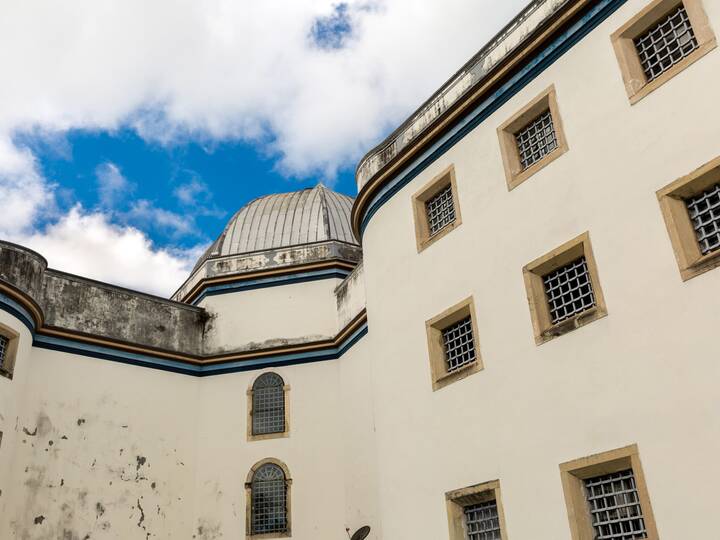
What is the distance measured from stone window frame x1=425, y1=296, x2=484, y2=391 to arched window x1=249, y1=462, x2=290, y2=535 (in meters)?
6.63

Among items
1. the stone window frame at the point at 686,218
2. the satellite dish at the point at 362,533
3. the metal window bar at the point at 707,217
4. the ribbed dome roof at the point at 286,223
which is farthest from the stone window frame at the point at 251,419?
the metal window bar at the point at 707,217

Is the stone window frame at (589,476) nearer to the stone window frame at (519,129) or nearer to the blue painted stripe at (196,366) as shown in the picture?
the stone window frame at (519,129)

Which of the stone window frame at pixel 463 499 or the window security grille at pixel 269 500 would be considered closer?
the stone window frame at pixel 463 499

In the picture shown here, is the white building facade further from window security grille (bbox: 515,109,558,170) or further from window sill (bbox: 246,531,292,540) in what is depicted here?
window sill (bbox: 246,531,292,540)

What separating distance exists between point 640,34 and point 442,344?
5233 mm

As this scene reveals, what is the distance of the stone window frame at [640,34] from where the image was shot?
27.9 feet

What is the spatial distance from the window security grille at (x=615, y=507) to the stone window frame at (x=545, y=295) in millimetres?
1839

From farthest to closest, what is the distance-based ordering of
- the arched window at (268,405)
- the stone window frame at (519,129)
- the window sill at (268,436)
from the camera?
1. the arched window at (268,405)
2. the window sill at (268,436)
3. the stone window frame at (519,129)

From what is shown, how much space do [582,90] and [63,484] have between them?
1224 cm

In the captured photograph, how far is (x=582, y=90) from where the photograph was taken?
32.6 ft

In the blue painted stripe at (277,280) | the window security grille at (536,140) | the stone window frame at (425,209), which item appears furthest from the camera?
the blue painted stripe at (277,280)

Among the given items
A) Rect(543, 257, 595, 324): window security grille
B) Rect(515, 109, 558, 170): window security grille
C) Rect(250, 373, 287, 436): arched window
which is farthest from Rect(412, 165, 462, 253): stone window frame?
Rect(250, 373, 287, 436): arched window

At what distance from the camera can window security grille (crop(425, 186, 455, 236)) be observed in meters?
12.1

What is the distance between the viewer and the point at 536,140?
10789 millimetres
